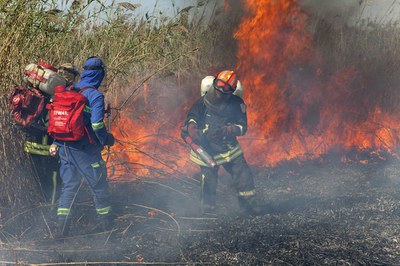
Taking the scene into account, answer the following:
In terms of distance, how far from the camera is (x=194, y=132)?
225 inches

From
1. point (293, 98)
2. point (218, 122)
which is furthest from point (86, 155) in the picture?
point (293, 98)

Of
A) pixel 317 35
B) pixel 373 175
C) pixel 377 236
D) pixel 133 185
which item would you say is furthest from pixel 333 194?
pixel 317 35

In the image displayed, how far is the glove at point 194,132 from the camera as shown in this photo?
570 cm

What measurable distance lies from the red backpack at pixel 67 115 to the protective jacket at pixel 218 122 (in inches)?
63.8

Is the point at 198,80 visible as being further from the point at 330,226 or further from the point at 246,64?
the point at 330,226

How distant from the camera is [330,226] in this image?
494 cm

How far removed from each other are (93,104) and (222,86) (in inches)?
63.5

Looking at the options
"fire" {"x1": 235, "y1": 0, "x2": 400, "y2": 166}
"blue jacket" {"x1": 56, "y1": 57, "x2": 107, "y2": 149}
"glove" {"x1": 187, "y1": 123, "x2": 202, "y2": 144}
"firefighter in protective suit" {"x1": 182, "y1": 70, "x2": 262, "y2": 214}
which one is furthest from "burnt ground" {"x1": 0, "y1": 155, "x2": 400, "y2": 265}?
"fire" {"x1": 235, "y1": 0, "x2": 400, "y2": 166}

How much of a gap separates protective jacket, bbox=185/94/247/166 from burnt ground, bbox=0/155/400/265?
0.73 meters

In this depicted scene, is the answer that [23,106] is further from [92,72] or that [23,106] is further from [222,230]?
[222,230]

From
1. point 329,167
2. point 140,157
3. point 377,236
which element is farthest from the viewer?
point 329,167

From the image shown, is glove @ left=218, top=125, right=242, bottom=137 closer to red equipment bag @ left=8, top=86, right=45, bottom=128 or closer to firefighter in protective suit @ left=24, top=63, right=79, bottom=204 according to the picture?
firefighter in protective suit @ left=24, top=63, right=79, bottom=204

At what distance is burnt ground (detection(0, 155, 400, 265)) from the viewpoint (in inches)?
165

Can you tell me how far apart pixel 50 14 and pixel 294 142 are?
4860 millimetres
